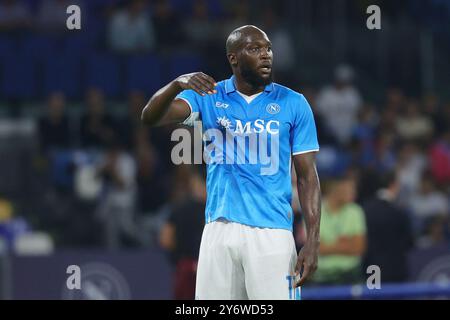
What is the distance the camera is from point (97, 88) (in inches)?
591

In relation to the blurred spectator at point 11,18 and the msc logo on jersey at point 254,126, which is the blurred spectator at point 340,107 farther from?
the msc logo on jersey at point 254,126

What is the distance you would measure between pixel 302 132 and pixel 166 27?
10.4 metres

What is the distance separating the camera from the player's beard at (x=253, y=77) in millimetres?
5793

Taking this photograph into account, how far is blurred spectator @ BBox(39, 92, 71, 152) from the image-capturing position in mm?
13914

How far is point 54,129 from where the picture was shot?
14.0m

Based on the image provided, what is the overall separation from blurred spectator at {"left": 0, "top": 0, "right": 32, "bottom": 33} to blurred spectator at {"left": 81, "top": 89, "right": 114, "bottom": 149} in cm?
234

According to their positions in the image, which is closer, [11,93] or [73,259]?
[73,259]

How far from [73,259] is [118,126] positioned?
312cm

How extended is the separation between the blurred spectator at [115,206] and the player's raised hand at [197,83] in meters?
7.40

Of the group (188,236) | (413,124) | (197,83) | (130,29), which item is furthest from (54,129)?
(197,83)

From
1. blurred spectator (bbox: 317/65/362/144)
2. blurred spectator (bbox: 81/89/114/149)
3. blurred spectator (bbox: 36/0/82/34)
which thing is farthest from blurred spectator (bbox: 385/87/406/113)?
blurred spectator (bbox: 36/0/82/34)
